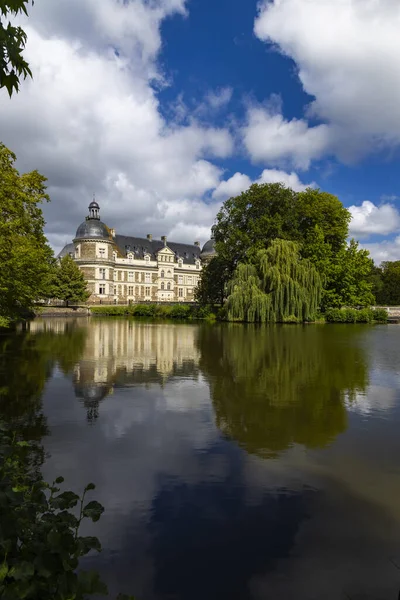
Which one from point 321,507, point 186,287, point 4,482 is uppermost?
point 186,287

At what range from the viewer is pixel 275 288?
3472 cm

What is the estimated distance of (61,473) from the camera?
4.74 meters

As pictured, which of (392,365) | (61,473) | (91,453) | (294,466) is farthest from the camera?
(392,365)

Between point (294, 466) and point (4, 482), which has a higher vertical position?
point (4, 482)

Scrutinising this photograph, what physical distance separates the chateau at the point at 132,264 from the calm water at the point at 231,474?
6031 centimetres

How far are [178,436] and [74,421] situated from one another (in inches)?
70.8

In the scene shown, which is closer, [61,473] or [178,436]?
[61,473]

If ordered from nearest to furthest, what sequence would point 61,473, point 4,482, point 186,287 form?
point 4,482
point 61,473
point 186,287

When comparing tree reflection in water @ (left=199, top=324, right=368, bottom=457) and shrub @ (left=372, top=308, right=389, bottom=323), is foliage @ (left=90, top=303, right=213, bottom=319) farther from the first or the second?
tree reflection in water @ (left=199, top=324, right=368, bottom=457)

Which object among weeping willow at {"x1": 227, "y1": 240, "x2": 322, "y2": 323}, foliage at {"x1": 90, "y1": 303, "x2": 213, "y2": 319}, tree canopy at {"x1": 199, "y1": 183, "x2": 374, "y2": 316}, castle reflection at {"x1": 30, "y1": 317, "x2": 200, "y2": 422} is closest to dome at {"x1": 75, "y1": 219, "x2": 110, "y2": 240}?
foliage at {"x1": 90, "y1": 303, "x2": 213, "y2": 319}

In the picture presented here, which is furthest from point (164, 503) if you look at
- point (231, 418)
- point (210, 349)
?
point (210, 349)

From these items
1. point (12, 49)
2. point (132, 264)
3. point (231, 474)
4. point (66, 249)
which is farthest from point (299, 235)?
point (66, 249)

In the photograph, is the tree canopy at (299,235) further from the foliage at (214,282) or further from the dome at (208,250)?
the dome at (208,250)

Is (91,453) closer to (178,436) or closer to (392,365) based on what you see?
(178,436)
